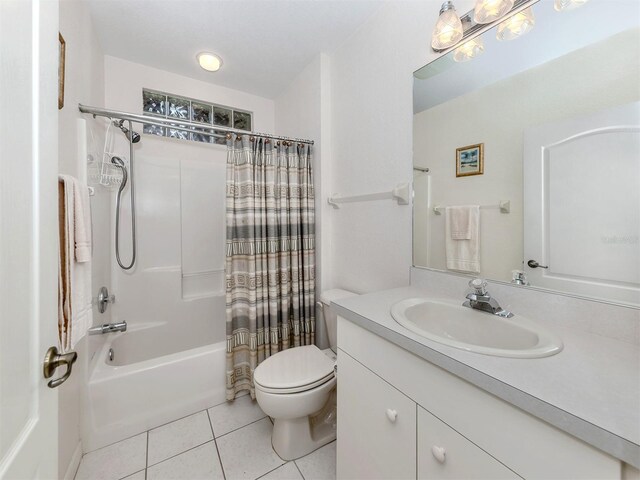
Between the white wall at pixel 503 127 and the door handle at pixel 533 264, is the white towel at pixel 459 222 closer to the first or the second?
the white wall at pixel 503 127

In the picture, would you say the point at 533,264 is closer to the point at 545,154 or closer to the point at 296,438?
the point at 545,154

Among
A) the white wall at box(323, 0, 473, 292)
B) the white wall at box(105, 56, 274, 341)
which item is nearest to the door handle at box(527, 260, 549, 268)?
the white wall at box(323, 0, 473, 292)

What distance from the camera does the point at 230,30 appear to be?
5.47 ft

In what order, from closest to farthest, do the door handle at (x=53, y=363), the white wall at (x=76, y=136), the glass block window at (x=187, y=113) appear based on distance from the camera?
the door handle at (x=53, y=363) < the white wall at (x=76, y=136) < the glass block window at (x=187, y=113)

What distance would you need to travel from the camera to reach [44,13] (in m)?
0.57

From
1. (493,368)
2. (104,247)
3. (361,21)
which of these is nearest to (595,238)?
(493,368)

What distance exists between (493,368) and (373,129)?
54.8 inches

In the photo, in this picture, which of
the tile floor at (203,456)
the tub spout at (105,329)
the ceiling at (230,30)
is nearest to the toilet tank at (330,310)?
the tile floor at (203,456)

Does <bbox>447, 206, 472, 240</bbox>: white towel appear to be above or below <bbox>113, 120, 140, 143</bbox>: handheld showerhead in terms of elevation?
below

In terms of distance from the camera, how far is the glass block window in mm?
2150

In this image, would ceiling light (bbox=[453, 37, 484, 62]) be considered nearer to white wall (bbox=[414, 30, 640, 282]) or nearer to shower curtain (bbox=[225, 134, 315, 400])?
white wall (bbox=[414, 30, 640, 282])

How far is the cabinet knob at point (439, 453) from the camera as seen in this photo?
0.65 meters

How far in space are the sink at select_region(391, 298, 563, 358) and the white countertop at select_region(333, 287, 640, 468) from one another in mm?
21

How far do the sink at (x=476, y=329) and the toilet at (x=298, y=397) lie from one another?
641 millimetres
